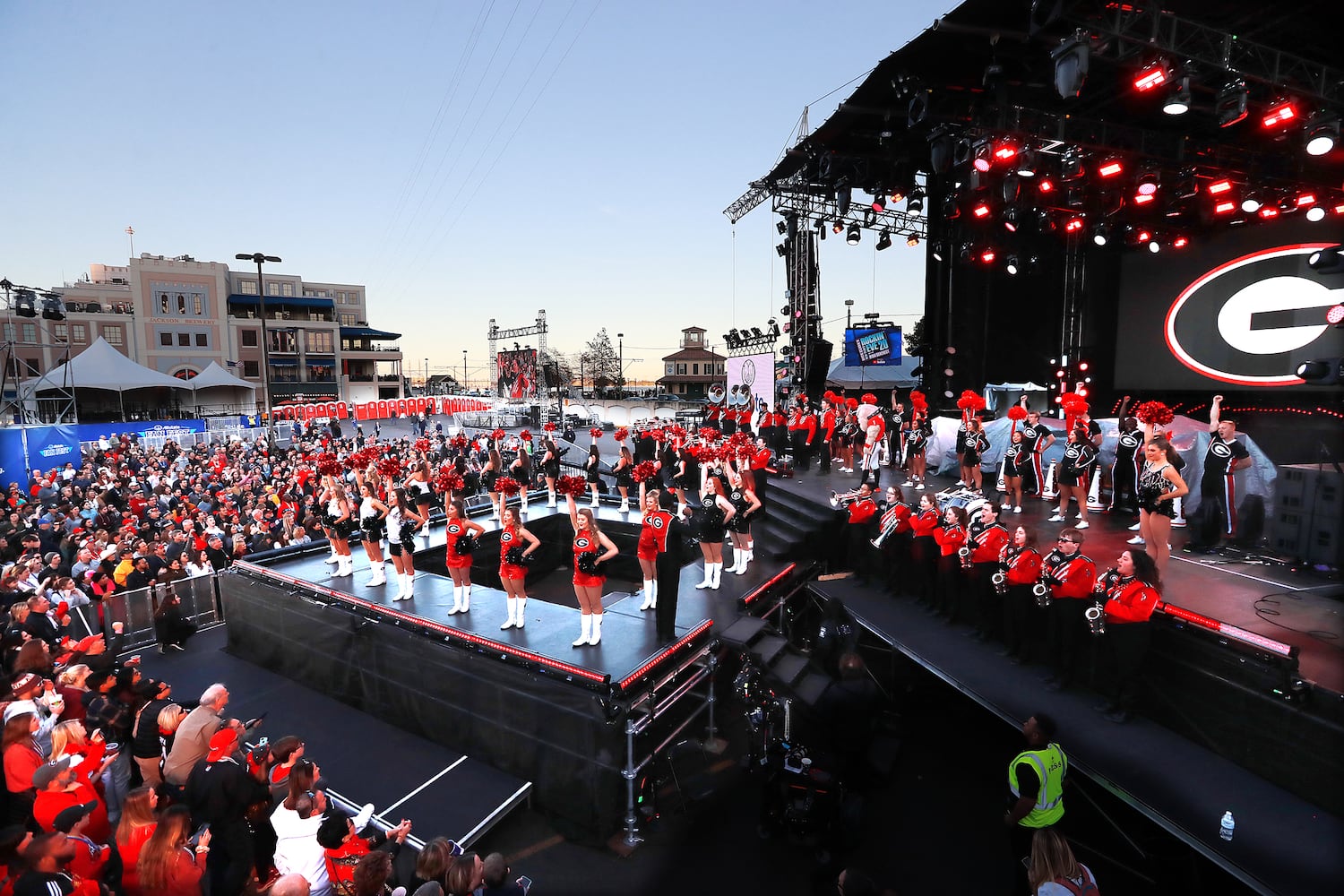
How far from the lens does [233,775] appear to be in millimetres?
4523

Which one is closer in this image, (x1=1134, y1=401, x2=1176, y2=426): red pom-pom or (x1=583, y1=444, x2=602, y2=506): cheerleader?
(x1=1134, y1=401, x2=1176, y2=426): red pom-pom

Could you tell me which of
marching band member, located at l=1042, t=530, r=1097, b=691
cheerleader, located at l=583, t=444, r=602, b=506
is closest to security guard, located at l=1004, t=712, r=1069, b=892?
marching band member, located at l=1042, t=530, r=1097, b=691

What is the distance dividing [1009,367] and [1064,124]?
8.17 metres

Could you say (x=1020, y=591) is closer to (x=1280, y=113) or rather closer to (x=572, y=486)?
(x=572, y=486)

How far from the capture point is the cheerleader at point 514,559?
7.77m

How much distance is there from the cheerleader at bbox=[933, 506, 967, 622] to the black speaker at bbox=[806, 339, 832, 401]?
13256 millimetres

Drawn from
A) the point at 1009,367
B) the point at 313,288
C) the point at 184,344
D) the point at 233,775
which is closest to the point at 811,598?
the point at 233,775

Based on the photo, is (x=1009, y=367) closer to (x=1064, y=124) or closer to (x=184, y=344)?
(x=1064, y=124)

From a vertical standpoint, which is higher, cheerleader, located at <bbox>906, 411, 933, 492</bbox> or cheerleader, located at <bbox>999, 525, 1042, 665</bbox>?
cheerleader, located at <bbox>906, 411, 933, 492</bbox>

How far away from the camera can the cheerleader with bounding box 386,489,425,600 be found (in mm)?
9070

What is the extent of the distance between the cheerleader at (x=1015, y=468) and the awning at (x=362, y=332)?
190 ft

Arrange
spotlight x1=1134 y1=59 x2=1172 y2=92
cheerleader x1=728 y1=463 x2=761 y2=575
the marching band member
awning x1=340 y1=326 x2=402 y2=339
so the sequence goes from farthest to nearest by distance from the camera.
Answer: awning x1=340 y1=326 x2=402 y2=339 < cheerleader x1=728 y1=463 x2=761 y2=575 < spotlight x1=1134 y1=59 x2=1172 y2=92 < the marching band member

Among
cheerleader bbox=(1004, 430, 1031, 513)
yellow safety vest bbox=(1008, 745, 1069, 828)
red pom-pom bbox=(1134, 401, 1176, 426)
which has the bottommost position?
yellow safety vest bbox=(1008, 745, 1069, 828)

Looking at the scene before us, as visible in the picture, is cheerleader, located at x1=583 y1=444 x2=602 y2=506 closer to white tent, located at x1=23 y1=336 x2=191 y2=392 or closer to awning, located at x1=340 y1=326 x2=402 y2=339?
white tent, located at x1=23 y1=336 x2=191 y2=392
